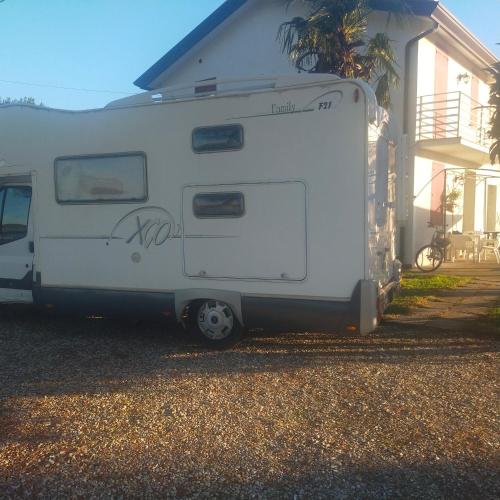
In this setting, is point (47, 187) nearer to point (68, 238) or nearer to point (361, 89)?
point (68, 238)

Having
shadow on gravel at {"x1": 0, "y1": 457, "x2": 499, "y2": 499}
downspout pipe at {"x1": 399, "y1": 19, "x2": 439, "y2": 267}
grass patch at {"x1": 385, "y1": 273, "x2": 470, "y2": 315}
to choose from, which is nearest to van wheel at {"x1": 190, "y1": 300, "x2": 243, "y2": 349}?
shadow on gravel at {"x1": 0, "y1": 457, "x2": 499, "y2": 499}

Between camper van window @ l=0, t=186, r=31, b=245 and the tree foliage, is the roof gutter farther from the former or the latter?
camper van window @ l=0, t=186, r=31, b=245

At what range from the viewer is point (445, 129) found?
1378 centimetres

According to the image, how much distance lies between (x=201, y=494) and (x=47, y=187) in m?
4.86

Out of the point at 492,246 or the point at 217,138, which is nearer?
the point at 217,138

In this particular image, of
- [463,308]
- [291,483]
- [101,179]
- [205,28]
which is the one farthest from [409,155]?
[291,483]

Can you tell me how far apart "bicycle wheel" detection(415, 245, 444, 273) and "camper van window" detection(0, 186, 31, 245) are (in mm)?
9363

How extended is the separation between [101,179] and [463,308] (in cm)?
602

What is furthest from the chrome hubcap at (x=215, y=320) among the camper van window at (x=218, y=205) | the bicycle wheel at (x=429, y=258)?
the bicycle wheel at (x=429, y=258)

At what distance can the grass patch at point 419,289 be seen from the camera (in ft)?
28.9

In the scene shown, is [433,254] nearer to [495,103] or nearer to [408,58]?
[408,58]

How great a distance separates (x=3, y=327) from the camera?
25.2ft

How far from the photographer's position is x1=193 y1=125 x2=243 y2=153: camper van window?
600 cm

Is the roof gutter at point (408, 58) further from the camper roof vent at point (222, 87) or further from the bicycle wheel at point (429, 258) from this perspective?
the camper roof vent at point (222, 87)
